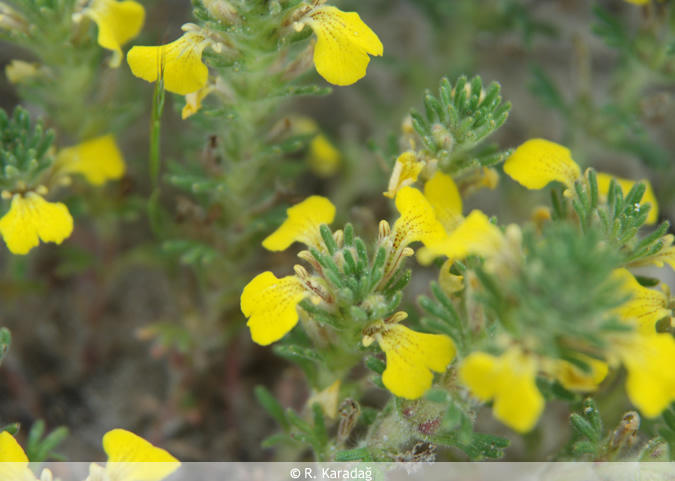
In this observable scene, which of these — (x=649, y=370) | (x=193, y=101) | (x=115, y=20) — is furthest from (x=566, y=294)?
(x=115, y=20)

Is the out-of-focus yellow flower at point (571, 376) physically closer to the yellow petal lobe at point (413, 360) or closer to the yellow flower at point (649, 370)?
the yellow flower at point (649, 370)

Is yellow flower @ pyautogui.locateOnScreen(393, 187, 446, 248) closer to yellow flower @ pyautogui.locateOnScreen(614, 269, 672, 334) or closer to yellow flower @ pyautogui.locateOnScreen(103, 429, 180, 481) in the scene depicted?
yellow flower @ pyautogui.locateOnScreen(614, 269, 672, 334)

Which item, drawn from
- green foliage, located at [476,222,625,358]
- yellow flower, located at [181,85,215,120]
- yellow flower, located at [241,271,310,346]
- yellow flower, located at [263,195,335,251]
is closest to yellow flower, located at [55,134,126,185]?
yellow flower, located at [181,85,215,120]

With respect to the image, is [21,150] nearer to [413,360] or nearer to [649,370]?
[413,360]

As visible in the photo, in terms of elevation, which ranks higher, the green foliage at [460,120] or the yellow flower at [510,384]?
the green foliage at [460,120]

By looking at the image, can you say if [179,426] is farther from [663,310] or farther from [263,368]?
[663,310]

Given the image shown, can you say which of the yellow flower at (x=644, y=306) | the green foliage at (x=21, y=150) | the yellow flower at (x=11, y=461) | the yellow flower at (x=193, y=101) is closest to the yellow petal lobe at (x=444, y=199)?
the yellow flower at (x=644, y=306)
